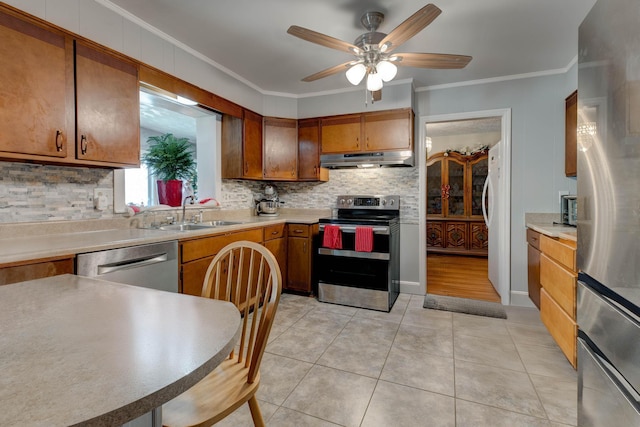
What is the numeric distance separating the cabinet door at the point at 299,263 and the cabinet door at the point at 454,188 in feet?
12.2

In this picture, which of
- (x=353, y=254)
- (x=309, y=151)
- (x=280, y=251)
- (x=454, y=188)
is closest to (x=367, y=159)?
(x=309, y=151)

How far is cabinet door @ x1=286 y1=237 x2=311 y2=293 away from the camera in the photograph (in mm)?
3447

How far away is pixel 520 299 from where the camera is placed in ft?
10.8

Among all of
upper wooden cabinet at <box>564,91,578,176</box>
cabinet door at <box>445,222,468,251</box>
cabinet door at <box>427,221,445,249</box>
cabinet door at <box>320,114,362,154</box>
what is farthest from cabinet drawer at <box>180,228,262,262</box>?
cabinet door at <box>445,222,468,251</box>

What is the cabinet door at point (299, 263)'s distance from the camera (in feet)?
11.3

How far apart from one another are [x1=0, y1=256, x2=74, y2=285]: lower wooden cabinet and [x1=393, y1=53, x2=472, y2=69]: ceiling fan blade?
7.45 feet

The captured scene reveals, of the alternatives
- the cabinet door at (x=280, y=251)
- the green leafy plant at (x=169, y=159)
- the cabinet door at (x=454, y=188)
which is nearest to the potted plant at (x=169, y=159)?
the green leafy plant at (x=169, y=159)

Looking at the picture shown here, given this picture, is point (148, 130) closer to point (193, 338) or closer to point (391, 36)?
point (391, 36)

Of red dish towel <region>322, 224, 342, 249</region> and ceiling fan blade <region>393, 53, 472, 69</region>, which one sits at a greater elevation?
ceiling fan blade <region>393, 53, 472, 69</region>

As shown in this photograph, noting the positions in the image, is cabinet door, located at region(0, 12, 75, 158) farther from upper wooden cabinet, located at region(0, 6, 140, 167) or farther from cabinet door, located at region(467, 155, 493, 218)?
cabinet door, located at region(467, 155, 493, 218)

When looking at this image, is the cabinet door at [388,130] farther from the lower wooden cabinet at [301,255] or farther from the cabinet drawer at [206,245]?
the cabinet drawer at [206,245]

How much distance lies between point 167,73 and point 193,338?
2525 millimetres

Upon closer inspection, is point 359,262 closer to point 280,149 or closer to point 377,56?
point 280,149

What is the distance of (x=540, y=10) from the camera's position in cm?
213
